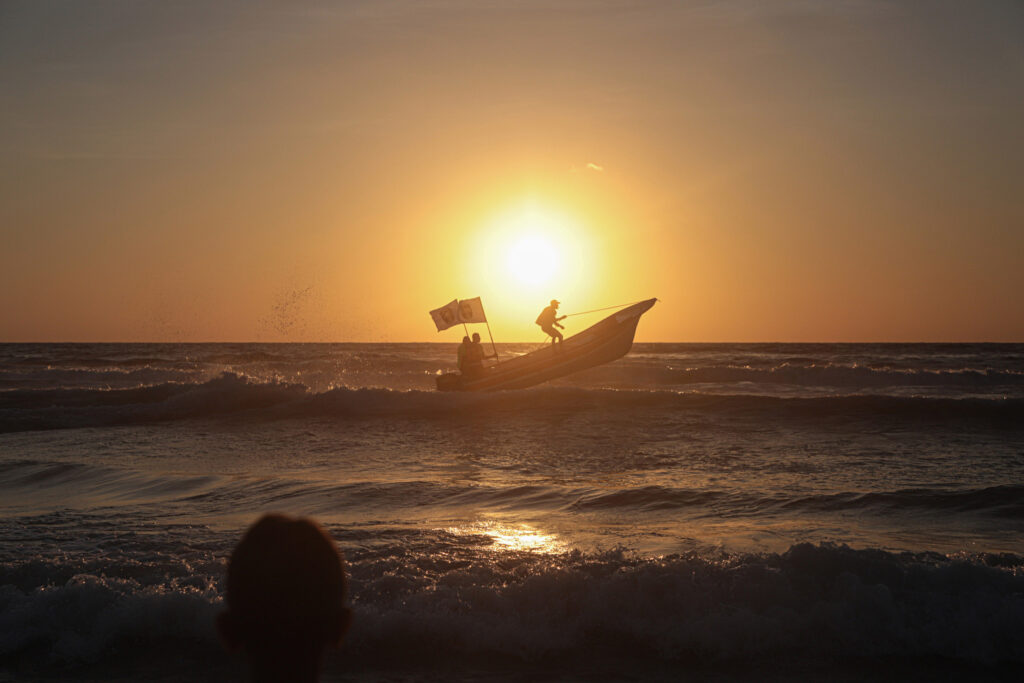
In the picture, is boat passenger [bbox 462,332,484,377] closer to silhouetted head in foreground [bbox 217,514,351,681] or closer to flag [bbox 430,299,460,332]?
flag [bbox 430,299,460,332]

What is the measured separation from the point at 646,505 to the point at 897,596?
406 cm

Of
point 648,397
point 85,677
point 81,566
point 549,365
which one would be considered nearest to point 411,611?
point 85,677

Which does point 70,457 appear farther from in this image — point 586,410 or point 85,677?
point 586,410

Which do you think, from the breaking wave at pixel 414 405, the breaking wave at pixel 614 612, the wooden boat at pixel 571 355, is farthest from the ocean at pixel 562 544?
the wooden boat at pixel 571 355

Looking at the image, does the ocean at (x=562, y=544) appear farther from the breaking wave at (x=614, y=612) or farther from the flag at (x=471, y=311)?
the flag at (x=471, y=311)

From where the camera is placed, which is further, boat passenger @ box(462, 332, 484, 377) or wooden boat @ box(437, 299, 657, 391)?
wooden boat @ box(437, 299, 657, 391)

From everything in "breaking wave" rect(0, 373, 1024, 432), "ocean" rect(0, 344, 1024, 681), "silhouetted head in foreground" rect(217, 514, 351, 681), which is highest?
"silhouetted head in foreground" rect(217, 514, 351, 681)

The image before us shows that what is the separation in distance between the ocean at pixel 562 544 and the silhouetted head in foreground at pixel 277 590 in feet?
13.0

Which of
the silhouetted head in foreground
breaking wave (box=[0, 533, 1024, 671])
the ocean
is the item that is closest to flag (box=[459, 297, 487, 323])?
the ocean

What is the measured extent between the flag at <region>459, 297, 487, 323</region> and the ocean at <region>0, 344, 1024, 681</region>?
22.0 ft

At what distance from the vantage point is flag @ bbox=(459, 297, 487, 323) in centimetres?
2497

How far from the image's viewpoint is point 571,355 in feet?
95.0

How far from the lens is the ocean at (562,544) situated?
5.45 m

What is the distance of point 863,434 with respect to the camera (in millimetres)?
16391
